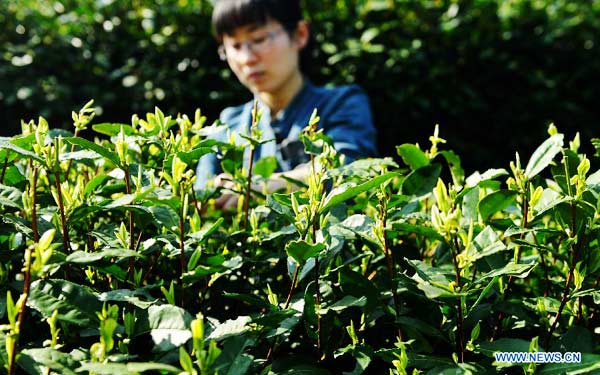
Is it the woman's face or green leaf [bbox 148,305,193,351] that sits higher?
the woman's face

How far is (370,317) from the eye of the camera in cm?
125

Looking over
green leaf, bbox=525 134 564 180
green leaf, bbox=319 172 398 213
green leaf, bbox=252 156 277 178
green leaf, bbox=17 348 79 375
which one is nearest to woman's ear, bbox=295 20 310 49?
green leaf, bbox=252 156 277 178

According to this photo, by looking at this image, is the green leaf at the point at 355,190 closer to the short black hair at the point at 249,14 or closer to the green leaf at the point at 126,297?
the green leaf at the point at 126,297

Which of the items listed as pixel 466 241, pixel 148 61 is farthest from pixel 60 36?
pixel 466 241

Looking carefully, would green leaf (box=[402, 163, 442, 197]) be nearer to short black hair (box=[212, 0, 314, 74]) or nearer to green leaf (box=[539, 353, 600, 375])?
green leaf (box=[539, 353, 600, 375])

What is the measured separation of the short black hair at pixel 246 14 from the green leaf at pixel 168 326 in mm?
2680

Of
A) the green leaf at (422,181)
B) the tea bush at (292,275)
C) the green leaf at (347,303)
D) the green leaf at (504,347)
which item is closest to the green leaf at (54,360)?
the tea bush at (292,275)

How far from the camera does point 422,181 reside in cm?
145

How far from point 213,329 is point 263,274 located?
1.27 feet

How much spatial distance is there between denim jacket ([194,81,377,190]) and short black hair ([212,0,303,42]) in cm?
43

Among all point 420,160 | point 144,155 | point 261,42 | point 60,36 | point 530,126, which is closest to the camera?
point 420,160

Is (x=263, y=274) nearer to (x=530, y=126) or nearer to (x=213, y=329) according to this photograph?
(x=213, y=329)

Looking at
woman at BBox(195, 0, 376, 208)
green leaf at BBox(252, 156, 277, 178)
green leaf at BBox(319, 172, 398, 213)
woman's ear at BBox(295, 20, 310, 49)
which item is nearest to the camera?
green leaf at BBox(319, 172, 398, 213)

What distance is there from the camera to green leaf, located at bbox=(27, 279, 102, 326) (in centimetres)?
102
